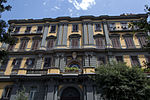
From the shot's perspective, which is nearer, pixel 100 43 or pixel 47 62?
pixel 47 62

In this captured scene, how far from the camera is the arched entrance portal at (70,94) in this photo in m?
14.2

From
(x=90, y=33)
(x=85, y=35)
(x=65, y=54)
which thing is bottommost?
(x=65, y=54)

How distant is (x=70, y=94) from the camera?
47.5ft

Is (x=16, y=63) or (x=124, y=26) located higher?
(x=124, y=26)

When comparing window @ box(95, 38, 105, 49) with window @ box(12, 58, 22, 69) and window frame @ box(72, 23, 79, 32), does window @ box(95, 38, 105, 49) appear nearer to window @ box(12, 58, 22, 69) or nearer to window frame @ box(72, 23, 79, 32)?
window frame @ box(72, 23, 79, 32)

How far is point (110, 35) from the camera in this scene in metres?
20.2

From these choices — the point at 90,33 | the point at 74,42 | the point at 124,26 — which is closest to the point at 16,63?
the point at 74,42

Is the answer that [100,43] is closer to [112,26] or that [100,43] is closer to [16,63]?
[112,26]

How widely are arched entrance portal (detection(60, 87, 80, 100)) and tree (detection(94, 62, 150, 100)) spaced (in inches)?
191

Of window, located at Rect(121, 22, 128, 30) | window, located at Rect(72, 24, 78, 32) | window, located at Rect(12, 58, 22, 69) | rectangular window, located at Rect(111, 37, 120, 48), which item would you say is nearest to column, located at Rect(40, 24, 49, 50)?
window, located at Rect(12, 58, 22, 69)

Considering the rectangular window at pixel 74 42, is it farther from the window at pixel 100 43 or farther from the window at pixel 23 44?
the window at pixel 23 44

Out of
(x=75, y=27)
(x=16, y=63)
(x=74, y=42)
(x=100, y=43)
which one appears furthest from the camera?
(x=75, y=27)

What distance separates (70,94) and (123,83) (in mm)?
7349

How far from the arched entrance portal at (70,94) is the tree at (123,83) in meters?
4.86
